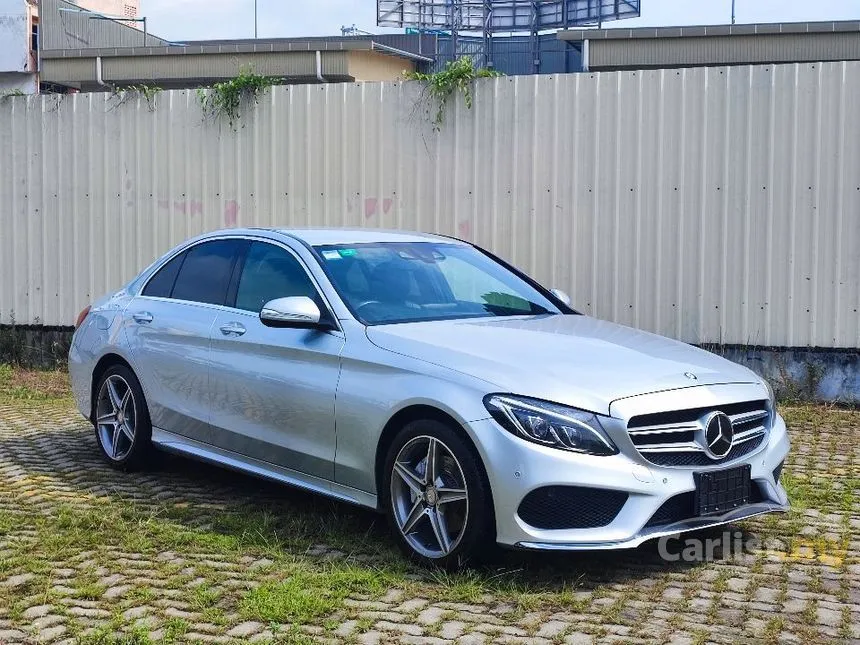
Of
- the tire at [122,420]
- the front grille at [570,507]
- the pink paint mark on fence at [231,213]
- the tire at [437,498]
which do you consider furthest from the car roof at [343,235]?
the pink paint mark on fence at [231,213]

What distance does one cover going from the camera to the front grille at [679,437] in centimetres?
518

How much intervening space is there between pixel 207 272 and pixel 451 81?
4363 millimetres

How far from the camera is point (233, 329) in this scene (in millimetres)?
6746

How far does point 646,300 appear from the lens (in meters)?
10.4

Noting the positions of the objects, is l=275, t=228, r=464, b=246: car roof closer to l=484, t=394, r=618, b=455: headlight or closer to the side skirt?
the side skirt

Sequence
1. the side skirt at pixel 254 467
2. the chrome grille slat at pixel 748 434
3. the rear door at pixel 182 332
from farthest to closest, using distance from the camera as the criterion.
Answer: the rear door at pixel 182 332, the side skirt at pixel 254 467, the chrome grille slat at pixel 748 434

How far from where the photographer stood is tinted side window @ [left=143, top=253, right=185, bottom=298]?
764 cm

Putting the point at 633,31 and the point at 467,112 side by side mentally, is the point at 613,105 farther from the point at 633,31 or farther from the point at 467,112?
the point at 633,31

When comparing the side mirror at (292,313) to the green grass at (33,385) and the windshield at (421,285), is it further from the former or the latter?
the green grass at (33,385)

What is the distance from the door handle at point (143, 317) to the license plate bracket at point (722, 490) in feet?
12.2

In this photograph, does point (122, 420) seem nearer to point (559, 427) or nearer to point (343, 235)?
point (343, 235)

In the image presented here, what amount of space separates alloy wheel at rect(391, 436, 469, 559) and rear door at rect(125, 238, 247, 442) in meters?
1.73

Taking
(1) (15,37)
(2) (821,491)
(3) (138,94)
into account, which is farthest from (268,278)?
(1) (15,37)

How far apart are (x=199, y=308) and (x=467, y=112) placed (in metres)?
4.56
